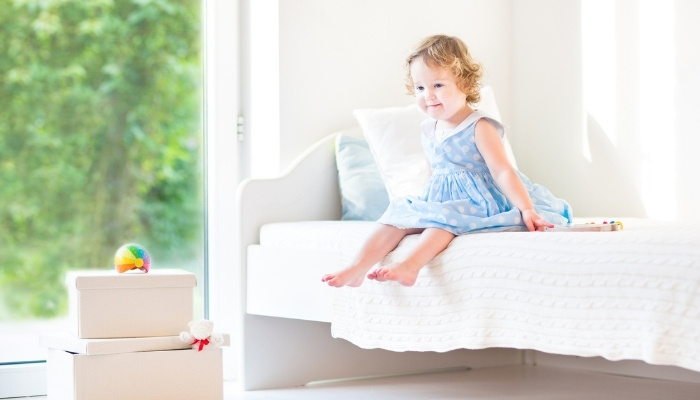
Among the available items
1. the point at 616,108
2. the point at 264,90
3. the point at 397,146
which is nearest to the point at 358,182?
the point at 397,146

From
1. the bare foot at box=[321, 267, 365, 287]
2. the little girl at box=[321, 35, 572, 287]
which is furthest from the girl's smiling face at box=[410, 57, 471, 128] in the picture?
the bare foot at box=[321, 267, 365, 287]

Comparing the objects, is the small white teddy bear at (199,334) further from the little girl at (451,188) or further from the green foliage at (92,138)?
the green foliage at (92,138)

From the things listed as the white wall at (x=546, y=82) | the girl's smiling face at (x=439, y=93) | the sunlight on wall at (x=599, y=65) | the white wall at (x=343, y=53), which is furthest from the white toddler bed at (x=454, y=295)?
the sunlight on wall at (x=599, y=65)

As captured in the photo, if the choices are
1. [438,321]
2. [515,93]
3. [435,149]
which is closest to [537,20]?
[515,93]

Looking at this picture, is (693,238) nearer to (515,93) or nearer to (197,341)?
(197,341)

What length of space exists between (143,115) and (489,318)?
56.5 inches

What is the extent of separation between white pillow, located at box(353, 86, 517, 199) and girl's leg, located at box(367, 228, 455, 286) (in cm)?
63

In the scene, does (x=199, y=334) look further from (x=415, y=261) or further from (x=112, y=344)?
(x=415, y=261)

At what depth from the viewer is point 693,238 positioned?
158 cm

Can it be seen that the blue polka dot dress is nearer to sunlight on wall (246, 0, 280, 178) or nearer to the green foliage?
sunlight on wall (246, 0, 280, 178)

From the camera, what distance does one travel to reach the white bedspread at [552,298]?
61.4 inches

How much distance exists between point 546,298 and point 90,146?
156cm

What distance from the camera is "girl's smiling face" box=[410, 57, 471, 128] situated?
7.38 feet

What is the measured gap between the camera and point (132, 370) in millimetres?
2162
